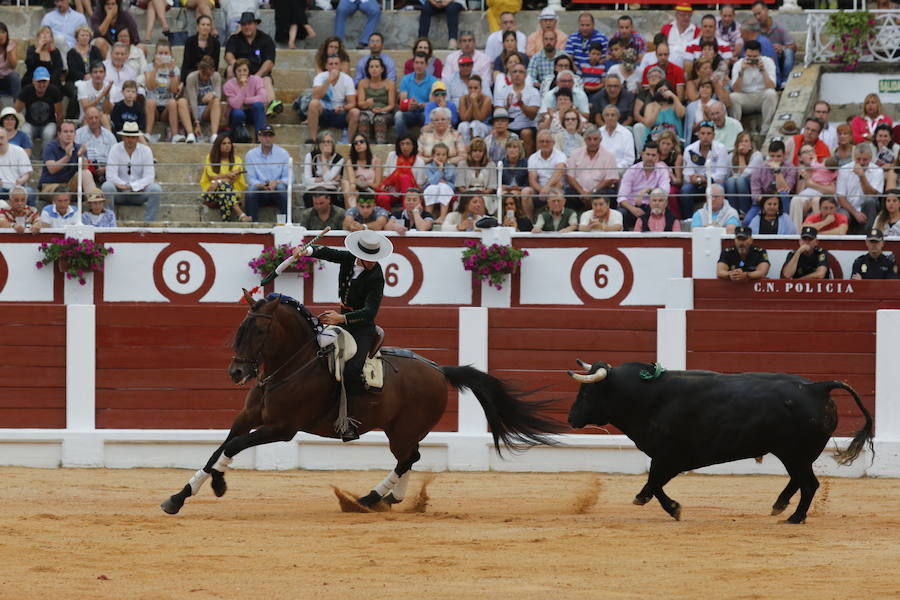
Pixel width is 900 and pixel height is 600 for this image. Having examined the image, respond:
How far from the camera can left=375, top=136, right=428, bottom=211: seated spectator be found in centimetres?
1515

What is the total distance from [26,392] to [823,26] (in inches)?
388

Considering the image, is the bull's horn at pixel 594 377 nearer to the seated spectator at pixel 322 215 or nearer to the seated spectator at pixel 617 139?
the seated spectator at pixel 322 215

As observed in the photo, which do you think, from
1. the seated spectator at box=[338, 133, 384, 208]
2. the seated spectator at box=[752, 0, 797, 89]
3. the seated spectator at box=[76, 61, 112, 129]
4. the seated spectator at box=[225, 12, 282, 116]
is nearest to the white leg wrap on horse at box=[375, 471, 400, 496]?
the seated spectator at box=[338, 133, 384, 208]

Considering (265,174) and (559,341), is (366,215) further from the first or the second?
(559,341)

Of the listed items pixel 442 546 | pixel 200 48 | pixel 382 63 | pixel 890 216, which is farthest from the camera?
pixel 200 48

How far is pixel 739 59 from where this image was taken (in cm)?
1684

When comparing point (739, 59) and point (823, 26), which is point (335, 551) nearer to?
point (739, 59)

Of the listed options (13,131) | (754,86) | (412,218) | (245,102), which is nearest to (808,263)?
(754,86)

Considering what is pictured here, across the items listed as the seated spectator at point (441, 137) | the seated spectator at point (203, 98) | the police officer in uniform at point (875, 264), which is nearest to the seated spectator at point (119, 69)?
the seated spectator at point (203, 98)

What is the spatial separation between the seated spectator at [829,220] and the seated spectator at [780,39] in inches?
119

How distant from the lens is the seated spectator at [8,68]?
17.0 m

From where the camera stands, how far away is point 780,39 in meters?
17.6

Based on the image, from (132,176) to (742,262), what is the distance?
6055 mm

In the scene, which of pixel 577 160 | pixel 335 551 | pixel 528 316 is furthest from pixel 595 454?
pixel 335 551
